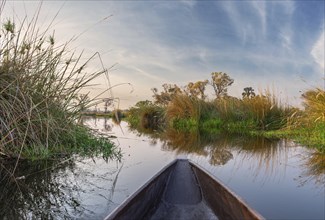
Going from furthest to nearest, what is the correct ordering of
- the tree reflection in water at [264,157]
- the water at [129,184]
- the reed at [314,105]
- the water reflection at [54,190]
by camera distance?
the reed at [314,105]
the tree reflection in water at [264,157]
the water at [129,184]
the water reflection at [54,190]

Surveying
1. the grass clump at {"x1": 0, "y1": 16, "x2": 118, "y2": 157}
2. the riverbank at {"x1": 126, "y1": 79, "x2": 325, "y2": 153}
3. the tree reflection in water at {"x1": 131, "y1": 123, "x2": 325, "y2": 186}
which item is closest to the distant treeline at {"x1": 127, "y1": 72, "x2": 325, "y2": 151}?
the riverbank at {"x1": 126, "y1": 79, "x2": 325, "y2": 153}

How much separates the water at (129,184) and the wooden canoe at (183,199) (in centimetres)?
37

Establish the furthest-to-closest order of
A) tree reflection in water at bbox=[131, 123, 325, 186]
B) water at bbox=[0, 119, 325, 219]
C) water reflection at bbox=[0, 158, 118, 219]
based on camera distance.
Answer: tree reflection in water at bbox=[131, 123, 325, 186] < water at bbox=[0, 119, 325, 219] < water reflection at bbox=[0, 158, 118, 219]

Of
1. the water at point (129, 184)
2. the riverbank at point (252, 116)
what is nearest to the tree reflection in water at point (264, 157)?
the water at point (129, 184)

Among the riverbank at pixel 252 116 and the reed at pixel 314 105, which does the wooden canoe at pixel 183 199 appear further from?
the reed at pixel 314 105

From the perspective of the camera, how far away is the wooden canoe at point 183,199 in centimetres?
190

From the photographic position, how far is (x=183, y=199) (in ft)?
9.20

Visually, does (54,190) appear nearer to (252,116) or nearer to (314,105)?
(314,105)

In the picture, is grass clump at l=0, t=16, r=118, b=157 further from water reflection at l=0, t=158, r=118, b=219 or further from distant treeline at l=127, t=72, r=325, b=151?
distant treeline at l=127, t=72, r=325, b=151

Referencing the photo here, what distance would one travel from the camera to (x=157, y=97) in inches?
879

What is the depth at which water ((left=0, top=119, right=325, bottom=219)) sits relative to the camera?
2.69 m

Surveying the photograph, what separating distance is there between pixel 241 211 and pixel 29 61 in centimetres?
356

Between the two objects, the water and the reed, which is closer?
the water

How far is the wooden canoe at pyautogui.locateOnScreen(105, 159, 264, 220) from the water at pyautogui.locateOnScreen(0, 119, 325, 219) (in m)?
0.37
